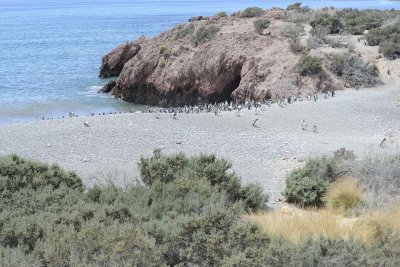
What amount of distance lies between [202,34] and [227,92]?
508cm

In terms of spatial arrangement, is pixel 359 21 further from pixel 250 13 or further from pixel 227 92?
pixel 227 92

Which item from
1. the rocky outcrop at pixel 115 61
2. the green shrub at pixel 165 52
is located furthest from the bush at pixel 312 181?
the rocky outcrop at pixel 115 61

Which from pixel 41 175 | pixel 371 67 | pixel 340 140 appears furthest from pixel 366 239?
pixel 371 67

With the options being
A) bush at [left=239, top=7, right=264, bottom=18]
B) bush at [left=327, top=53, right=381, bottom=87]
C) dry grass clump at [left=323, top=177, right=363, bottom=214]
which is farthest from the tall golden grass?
bush at [left=239, top=7, right=264, bottom=18]

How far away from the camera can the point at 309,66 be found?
2738 cm

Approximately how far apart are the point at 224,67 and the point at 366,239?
24.4m

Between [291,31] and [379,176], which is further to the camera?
[291,31]

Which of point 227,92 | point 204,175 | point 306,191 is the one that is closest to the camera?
point 204,175

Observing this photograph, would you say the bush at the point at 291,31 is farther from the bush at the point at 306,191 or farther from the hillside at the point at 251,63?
the bush at the point at 306,191

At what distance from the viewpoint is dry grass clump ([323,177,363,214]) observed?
32.9ft

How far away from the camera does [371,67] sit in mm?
28219

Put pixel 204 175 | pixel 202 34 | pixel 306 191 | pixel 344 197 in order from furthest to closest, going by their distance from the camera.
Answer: pixel 202 34, pixel 306 191, pixel 344 197, pixel 204 175

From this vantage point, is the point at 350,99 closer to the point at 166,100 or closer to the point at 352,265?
the point at 166,100

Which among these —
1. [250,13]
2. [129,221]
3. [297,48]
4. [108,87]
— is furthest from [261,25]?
[129,221]
